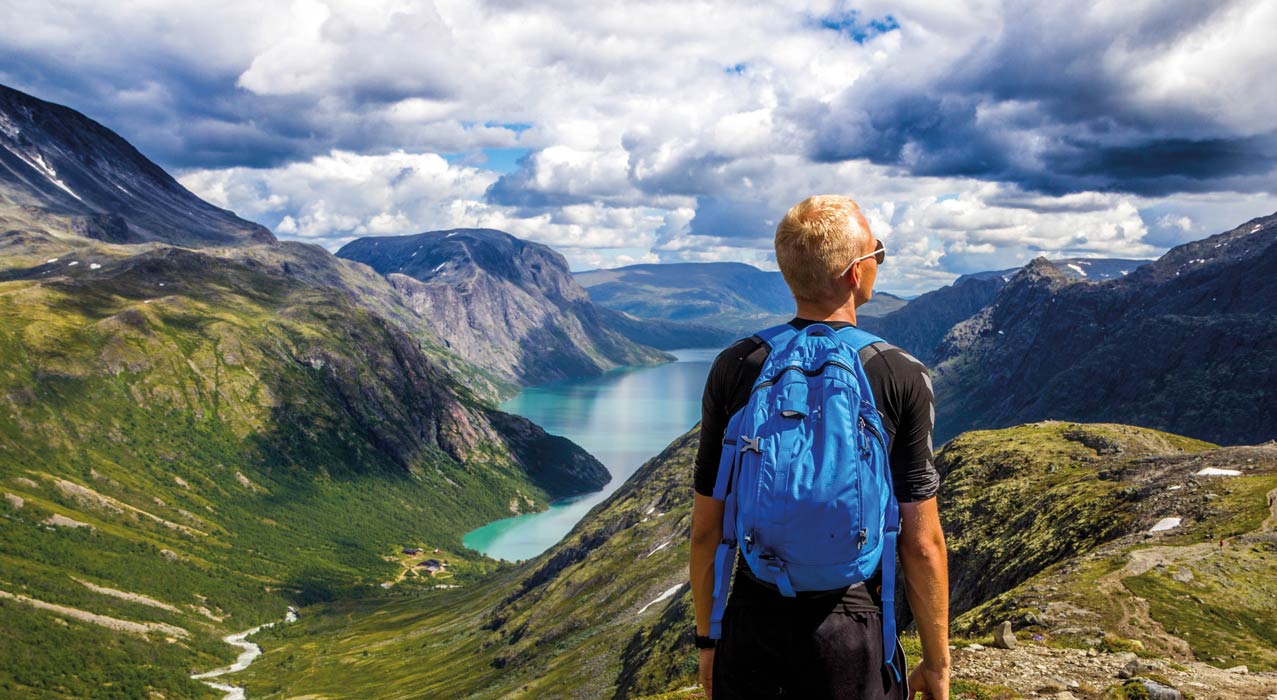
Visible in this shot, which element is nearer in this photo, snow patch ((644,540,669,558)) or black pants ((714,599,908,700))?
black pants ((714,599,908,700))

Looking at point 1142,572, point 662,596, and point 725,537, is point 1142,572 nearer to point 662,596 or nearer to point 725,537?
point 725,537

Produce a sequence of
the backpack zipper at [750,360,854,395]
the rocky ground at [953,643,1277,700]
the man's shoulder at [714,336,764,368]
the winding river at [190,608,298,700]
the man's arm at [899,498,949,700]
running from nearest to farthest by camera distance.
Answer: the backpack zipper at [750,360,854,395] → the man's arm at [899,498,949,700] → the man's shoulder at [714,336,764,368] → the rocky ground at [953,643,1277,700] → the winding river at [190,608,298,700]

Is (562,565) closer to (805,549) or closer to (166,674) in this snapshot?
(166,674)

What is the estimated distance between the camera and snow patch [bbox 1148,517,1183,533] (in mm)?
42562

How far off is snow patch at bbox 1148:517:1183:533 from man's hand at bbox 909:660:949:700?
42.6 meters

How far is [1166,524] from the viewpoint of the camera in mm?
43312

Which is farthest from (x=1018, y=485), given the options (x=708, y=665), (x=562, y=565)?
(x=562, y=565)

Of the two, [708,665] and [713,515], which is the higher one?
[713,515]

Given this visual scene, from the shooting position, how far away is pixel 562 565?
163 meters

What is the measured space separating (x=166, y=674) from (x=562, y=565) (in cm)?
8324

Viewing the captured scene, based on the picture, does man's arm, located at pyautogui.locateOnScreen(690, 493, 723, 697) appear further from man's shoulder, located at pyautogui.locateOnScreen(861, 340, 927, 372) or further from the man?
man's shoulder, located at pyautogui.locateOnScreen(861, 340, 927, 372)

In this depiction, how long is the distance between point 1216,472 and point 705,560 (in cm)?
5360

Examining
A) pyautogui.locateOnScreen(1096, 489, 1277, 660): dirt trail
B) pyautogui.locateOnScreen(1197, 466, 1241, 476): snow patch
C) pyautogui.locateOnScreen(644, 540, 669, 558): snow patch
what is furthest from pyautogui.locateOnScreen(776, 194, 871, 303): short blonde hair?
pyautogui.locateOnScreen(644, 540, 669, 558): snow patch

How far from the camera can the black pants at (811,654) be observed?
7.27 metres
